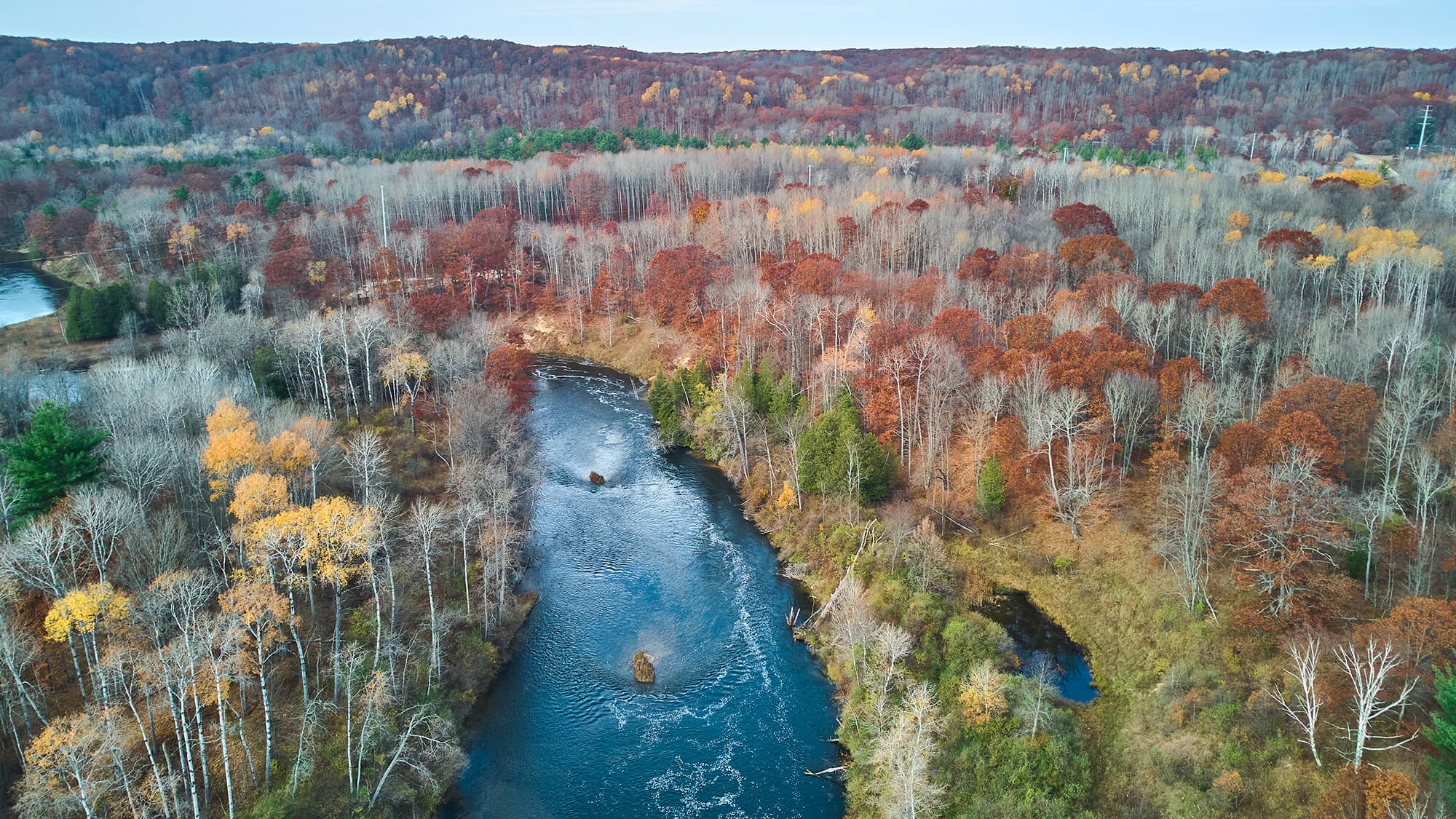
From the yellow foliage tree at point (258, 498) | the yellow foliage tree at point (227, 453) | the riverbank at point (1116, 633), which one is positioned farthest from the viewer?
the yellow foliage tree at point (227, 453)

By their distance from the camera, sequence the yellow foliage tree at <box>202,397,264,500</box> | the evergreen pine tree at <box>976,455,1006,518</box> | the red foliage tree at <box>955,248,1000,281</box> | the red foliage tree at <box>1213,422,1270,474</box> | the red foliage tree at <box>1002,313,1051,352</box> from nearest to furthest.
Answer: the yellow foliage tree at <box>202,397,264,500</box> → the red foliage tree at <box>1213,422,1270,474</box> → the evergreen pine tree at <box>976,455,1006,518</box> → the red foliage tree at <box>1002,313,1051,352</box> → the red foliage tree at <box>955,248,1000,281</box>

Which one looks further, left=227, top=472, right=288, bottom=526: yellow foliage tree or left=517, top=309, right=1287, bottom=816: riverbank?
left=227, top=472, right=288, bottom=526: yellow foliage tree

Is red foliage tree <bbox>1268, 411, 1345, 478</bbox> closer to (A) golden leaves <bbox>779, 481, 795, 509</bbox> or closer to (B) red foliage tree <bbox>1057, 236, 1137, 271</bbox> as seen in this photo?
(A) golden leaves <bbox>779, 481, 795, 509</bbox>

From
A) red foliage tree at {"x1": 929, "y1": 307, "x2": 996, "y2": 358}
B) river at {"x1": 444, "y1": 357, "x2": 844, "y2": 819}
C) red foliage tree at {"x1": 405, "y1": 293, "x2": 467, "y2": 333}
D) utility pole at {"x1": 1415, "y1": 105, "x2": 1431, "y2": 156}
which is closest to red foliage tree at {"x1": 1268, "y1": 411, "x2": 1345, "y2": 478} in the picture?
red foliage tree at {"x1": 929, "y1": 307, "x2": 996, "y2": 358}

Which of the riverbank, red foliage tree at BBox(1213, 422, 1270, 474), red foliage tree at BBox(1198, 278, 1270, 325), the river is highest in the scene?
red foliage tree at BBox(1198, 278, 1270, 325)

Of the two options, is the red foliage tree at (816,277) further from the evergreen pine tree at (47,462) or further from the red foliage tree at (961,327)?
the evergreen pine tree at (47,462)

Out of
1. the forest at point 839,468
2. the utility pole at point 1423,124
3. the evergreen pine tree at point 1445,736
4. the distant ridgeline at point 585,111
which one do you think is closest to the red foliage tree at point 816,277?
the forest at point 839,468

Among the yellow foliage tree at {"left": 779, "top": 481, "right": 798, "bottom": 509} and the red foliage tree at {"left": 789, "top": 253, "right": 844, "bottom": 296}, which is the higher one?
the red foliage tree at {"left": 789, "top": 253, "right": 844, "bottom": 296}
